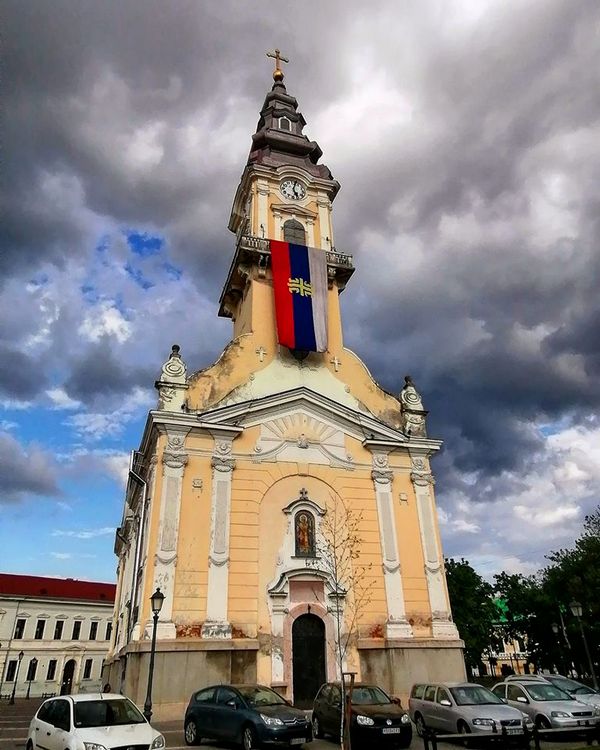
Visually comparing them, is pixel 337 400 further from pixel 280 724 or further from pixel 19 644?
pixel 19 644

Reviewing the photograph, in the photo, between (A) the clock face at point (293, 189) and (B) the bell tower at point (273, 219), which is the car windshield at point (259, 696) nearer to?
(B) the bell tower at point (273, 219)

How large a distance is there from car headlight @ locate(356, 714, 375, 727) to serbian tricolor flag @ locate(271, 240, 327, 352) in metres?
17.4

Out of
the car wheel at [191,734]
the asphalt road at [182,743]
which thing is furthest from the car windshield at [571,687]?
the car wheel at [191,734]

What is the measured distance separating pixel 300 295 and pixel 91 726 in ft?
72.8

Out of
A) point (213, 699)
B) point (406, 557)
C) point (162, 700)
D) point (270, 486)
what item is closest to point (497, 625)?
point (406, 557)

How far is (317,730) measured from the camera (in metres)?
15.9

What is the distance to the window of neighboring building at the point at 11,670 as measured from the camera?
2238 inches

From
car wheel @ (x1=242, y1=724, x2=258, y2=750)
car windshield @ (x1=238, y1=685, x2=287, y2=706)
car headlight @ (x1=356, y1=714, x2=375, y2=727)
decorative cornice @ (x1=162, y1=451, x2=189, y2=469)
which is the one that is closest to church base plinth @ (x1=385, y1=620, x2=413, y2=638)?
car windshield @ (x1=238, y1=685, x2=287, y2=706)

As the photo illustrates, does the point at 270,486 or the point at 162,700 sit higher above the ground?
the point at 270,486

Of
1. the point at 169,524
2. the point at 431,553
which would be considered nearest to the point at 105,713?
the point at 169,524

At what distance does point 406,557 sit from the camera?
2544 centimetres

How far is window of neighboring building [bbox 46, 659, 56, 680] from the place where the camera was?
5906 cm

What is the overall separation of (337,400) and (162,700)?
14529 millimetres

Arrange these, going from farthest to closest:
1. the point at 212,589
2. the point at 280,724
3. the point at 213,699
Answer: the point at 212,589, the point at 213,699, the point at 280,724
